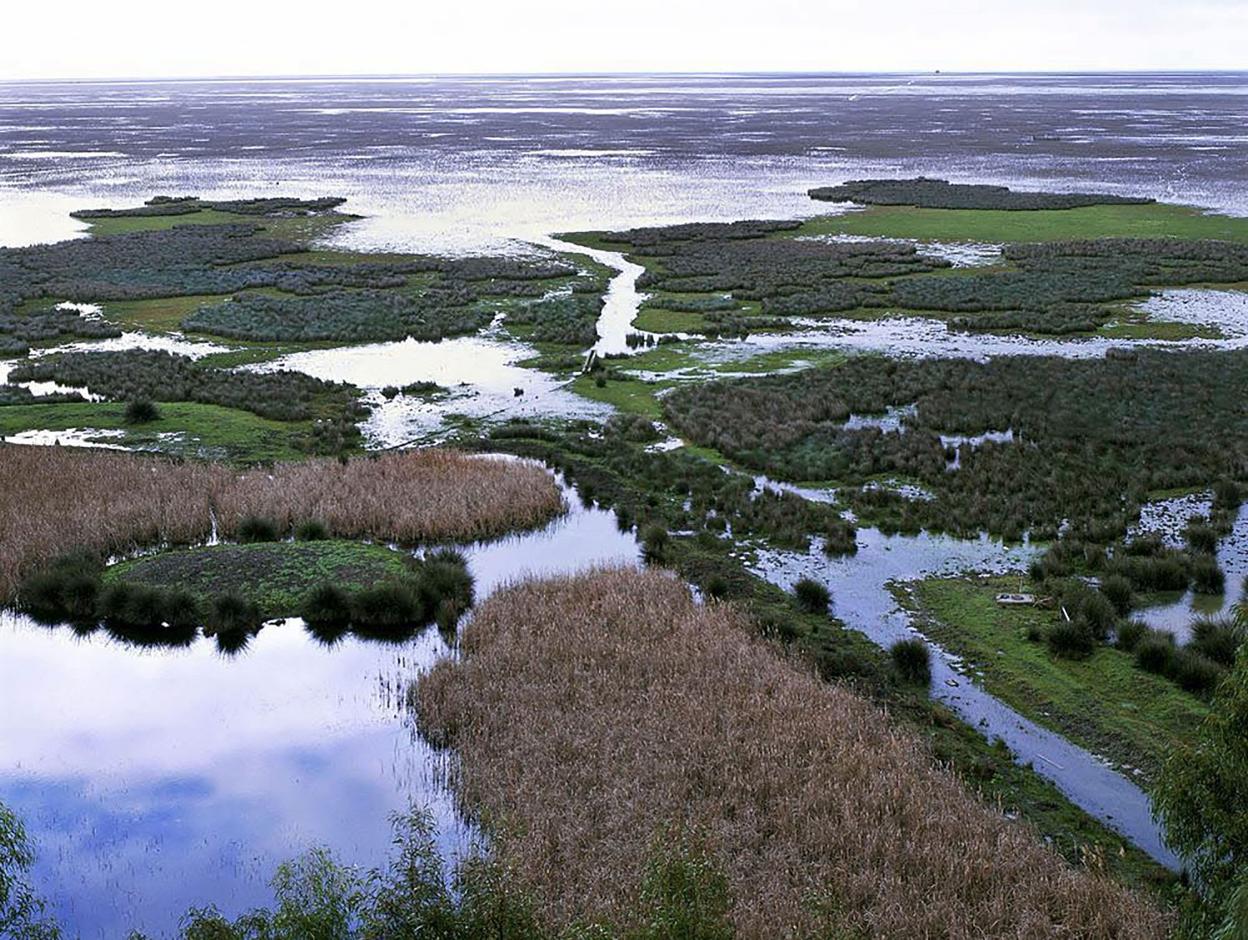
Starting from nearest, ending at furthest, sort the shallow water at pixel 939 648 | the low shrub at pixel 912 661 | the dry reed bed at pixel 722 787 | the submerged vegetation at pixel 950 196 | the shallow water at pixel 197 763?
the dry reed bed at pixel 722 787 < the shallow water at pixel 197 763 < the shallow water at pixel 939 648 < the low shrub at pixel 912 661 < the submerged vegetation at pixel 950 196

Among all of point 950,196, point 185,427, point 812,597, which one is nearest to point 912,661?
point 812,597

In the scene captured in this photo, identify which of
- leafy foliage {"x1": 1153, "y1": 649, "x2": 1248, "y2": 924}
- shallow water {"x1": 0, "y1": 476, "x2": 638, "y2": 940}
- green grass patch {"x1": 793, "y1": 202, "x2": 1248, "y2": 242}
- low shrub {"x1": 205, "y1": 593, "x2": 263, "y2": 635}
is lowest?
shallow water {"x1": 0, "y1": 476, "x2": 638, "y2": 940}

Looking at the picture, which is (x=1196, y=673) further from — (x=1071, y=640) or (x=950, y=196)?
(x=950, y=196)

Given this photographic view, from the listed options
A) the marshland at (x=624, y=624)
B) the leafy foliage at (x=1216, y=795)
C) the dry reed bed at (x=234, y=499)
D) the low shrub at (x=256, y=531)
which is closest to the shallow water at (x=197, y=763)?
the marshland at (x=624, y=624)

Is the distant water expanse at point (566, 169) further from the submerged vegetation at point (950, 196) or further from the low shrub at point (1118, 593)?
the low shrub at point (1118, 593)

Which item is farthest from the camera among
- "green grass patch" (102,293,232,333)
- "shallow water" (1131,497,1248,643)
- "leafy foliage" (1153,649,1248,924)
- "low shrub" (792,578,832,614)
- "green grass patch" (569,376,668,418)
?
"green grass patch" (102,293,232,333)

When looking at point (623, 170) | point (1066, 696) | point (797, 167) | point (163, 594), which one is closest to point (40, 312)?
point (163, 594)

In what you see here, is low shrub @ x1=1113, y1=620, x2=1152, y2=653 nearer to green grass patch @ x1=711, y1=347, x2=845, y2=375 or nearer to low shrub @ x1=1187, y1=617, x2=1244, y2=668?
low shrub @ x1=1187, y1=617, x2=1244, y2=668

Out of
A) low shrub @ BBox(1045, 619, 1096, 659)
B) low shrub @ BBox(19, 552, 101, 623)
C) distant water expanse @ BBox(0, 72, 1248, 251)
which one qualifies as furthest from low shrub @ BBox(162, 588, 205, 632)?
distant water expanse @ BBox(0, 72, 1248, 251)
